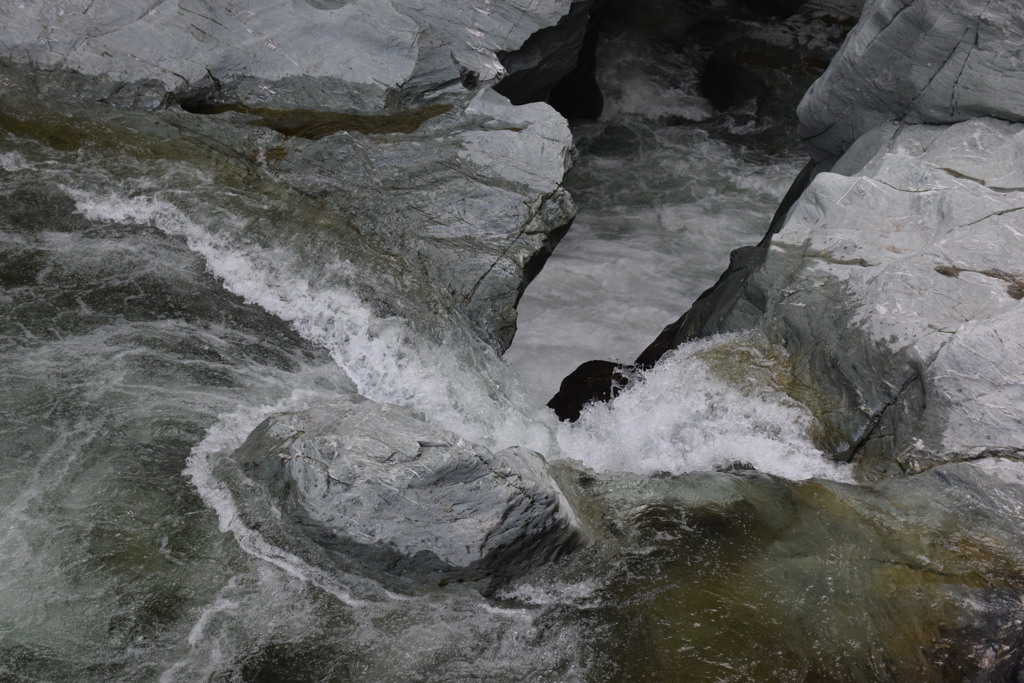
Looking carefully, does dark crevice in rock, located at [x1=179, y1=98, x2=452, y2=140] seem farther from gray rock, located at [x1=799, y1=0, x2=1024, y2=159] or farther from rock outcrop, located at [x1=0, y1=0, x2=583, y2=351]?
gray rock, located at [x1=799, y1=0, x2=1024, y2=159]

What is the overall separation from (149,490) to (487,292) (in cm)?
247

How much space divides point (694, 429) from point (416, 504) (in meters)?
1.89

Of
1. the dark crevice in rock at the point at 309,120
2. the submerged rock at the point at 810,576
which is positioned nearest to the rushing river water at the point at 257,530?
the submerged rock at the point at 810,576

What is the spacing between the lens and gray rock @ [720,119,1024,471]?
4.48m

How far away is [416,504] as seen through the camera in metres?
3.80

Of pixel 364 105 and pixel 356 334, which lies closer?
pixel 356 334

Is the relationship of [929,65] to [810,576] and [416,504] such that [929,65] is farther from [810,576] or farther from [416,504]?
[416,504]

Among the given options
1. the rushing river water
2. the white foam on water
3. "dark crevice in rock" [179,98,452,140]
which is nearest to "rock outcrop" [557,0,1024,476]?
the rushing river water

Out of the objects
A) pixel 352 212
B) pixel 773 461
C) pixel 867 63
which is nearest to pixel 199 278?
pixel 352 212

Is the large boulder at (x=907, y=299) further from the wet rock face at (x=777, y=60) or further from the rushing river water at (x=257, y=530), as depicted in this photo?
the wet rock face at (x=777, y=60)

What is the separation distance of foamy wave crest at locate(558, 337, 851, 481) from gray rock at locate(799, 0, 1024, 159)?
2.30m

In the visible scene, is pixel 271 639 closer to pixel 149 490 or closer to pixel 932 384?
pixel 149 490

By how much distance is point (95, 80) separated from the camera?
6.36 meters

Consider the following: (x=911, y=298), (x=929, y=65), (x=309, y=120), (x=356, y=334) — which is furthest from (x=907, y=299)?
(x=309, y=120)
